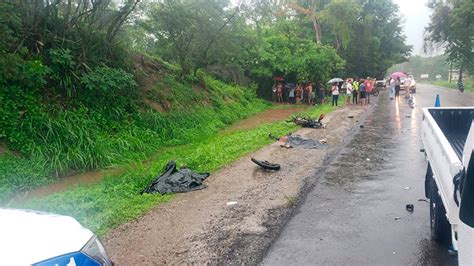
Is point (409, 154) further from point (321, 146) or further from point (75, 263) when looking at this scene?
point (75, 263)

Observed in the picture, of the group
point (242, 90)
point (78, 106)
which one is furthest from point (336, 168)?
point (242, 90)

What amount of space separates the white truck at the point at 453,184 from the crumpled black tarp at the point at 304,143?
4.17 m

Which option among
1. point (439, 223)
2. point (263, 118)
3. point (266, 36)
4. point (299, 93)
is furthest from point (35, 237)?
point (266, 36)

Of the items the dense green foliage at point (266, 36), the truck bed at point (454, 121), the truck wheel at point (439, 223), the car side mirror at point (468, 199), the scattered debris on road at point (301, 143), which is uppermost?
the dense green foliage at point (266, 36)

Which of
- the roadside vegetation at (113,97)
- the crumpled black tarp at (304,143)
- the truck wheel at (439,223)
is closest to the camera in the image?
the truck wheel at (439,223)

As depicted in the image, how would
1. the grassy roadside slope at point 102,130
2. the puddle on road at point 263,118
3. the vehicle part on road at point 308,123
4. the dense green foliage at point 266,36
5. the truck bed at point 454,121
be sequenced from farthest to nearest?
the puddle on road at point 263,118 → the dense green foliage at point 266,36 → the vehicle part on road at point 308,123 → the grassy roadside slope at point 102,130 → the truck bed at point 454,121

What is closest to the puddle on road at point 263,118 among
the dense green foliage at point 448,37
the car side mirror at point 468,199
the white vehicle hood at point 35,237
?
the white vehicle hood at point 35,237

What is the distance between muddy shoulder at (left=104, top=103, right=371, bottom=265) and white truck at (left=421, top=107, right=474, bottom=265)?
196 cm

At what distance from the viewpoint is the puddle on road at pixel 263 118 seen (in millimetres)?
19828

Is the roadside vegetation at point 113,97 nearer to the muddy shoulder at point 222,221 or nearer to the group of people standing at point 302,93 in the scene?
the muddy shoulder at point 222,221

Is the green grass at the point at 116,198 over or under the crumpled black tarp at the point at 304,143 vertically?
under

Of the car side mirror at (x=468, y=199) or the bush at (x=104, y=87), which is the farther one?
the bush at (x=104, y=87)

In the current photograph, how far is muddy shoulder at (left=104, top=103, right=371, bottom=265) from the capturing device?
4.73 m

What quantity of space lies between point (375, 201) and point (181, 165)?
4.66 meters
